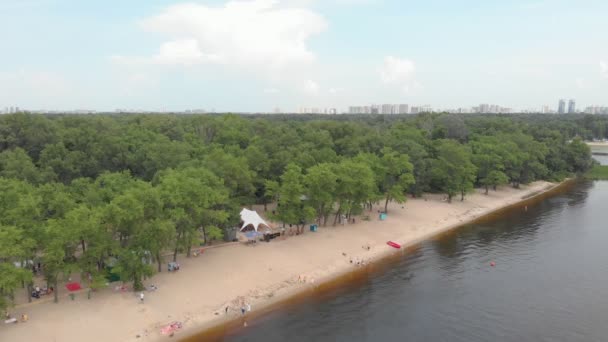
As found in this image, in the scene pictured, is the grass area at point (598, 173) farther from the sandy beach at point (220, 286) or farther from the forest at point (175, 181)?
the sandy beach at point (220, 286)

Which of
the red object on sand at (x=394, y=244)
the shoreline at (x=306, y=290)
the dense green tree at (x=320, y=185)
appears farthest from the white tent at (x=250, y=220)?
the red object on sand at (x=394, y=244)

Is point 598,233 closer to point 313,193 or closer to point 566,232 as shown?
point 566,232

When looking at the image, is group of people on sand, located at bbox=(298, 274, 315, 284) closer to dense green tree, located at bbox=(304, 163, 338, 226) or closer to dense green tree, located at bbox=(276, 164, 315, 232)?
dense green tree, located at bbox=(276, 164, 315, 232)

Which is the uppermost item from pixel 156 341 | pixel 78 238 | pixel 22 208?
pixel 22 208

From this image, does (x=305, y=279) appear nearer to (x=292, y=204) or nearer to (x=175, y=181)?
(x=292, y=204)

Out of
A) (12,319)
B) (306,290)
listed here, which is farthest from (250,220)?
(12,319)

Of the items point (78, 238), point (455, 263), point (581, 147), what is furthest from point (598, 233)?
point (78, 238)
